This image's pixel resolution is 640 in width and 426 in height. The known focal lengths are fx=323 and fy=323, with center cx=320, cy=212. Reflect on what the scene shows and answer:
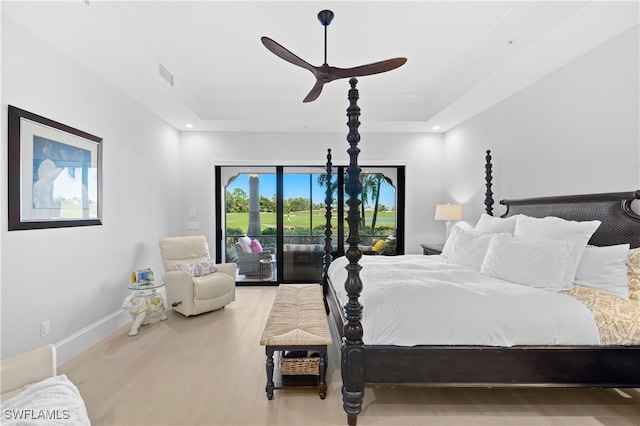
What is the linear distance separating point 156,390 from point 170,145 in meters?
3.80

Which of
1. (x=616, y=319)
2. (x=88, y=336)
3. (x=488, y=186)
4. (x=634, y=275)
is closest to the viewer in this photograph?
(x=616, y=319)

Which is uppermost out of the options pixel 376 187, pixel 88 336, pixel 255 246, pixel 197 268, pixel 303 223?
pixel 376 187

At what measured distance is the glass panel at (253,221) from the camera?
5668 mm

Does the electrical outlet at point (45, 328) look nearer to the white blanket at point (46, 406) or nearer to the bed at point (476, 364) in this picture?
the white blanket at point (46, 406)

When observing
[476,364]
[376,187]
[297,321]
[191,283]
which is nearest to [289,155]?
[376,187]

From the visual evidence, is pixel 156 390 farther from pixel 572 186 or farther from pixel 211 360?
pixel 572 186

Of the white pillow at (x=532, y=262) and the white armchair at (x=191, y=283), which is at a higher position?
the white pillow at (x=532, y=262)

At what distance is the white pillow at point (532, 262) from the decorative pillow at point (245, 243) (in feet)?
12.9

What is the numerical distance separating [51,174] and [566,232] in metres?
4.27

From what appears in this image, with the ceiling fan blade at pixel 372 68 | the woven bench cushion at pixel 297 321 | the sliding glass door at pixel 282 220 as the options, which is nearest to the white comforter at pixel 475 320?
the woven bench cushion at pixel 297 321

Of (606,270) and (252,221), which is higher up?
(252,221)

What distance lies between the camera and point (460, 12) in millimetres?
2840

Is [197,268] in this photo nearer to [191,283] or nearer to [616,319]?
[191,283]

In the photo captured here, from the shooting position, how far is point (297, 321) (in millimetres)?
2566
